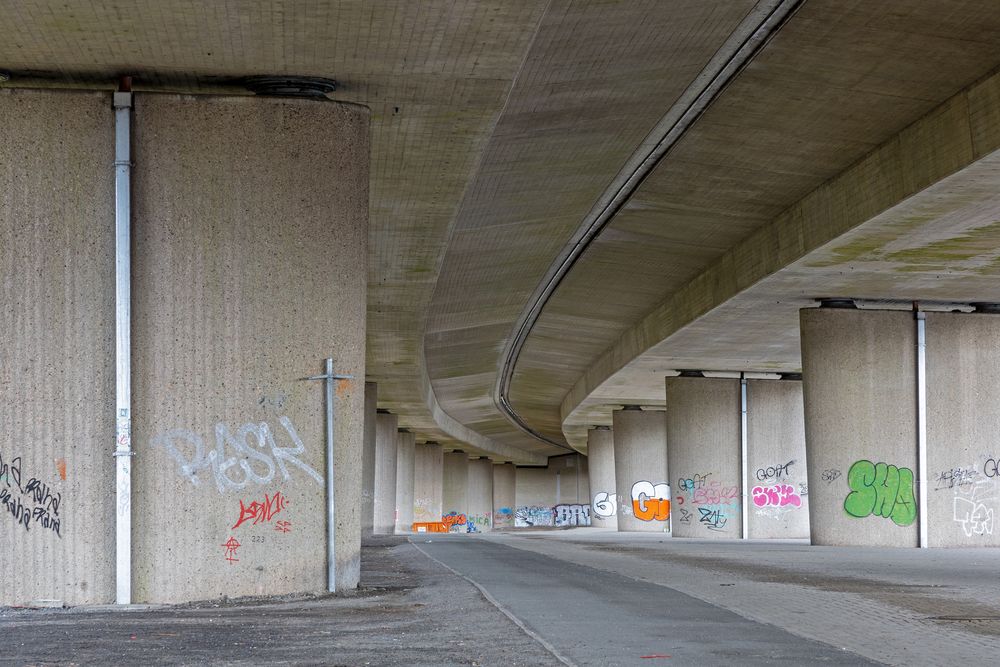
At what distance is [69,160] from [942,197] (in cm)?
1228

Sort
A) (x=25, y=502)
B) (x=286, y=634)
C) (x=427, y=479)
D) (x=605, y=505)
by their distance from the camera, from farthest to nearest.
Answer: (x=427, y=479) → (x=605, y=505) → (x=25, y=502) → (x=286, y=634)

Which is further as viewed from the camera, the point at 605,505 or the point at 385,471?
the point at 605,505

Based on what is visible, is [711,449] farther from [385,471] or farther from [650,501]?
[385,471]

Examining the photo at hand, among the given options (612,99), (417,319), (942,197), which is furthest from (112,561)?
(417,319)

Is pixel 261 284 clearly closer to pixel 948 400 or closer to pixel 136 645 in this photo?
pixel 136 645

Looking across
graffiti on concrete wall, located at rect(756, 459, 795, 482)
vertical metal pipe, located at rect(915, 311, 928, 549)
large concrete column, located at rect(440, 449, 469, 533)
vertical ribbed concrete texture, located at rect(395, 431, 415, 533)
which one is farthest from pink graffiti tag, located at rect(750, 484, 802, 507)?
large concrete column, located at rect(440, 449, 469, 533)

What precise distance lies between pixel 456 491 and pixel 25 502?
281ft

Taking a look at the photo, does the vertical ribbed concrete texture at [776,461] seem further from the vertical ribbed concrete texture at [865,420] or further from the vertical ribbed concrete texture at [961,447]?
the vertical ribbed concrete texture at [961,447]

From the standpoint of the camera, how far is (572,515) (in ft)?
359

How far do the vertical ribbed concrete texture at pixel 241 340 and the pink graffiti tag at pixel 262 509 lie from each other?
14 millimetres

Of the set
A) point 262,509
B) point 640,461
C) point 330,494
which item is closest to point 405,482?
point 640,461

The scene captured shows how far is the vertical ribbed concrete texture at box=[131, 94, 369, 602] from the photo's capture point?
485 inches

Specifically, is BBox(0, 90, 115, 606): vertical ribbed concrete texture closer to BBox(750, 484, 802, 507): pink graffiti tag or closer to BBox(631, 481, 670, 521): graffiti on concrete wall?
BBox(750, 484, 802, 507): pink graffiti tag

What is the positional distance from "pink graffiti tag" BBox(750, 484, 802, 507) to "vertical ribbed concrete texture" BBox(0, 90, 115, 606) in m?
32.1
